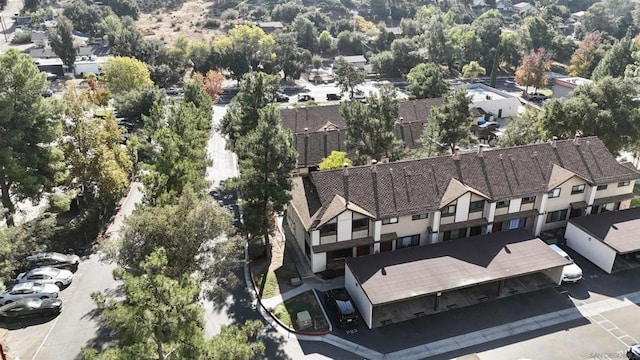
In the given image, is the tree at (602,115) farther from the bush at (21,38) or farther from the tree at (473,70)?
the bush at (21,38)

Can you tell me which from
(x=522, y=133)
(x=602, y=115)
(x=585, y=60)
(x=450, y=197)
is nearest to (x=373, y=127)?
(x=450, y=197)

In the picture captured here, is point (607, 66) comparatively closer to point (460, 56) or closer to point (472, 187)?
point (460, 56)

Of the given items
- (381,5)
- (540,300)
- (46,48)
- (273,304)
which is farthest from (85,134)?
(381,5)

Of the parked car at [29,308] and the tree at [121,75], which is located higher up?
the tree at [121,75]

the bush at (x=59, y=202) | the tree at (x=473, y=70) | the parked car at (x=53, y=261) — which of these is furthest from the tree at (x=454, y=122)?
the tree at (x=473, y=70)

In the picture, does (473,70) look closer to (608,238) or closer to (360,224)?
(608,238)

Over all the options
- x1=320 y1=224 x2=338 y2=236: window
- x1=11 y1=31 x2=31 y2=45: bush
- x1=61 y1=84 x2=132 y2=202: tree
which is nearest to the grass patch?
x1=320 y1=224 x2=338 y2=236: window

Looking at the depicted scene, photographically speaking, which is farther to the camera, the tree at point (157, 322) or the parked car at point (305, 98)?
the parked car at point (305, 98)
